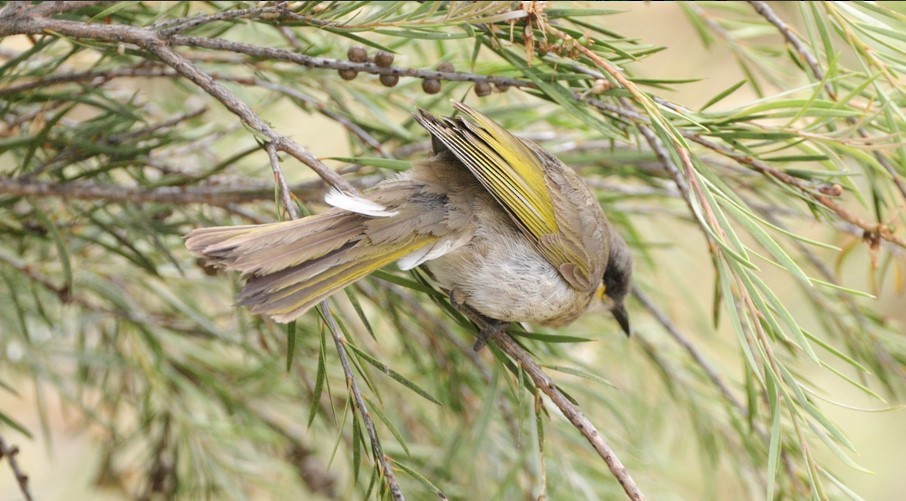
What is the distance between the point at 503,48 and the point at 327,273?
455 millimetres

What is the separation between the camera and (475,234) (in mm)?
1920

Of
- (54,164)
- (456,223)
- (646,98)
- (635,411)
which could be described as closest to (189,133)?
(54,164)

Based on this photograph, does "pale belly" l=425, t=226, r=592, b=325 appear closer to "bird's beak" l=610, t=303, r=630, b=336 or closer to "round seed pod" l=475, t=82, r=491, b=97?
"bird's beak" l=610, t=303, r=630, b=336

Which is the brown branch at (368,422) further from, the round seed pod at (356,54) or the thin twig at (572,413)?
the round seed pod at (356,54)

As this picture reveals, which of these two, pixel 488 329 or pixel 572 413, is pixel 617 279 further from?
pixel 572 413

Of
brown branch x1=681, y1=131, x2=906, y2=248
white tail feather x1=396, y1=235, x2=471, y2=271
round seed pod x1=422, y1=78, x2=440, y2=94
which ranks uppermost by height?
round seed pod x1=422, y1=78, x2=440, y2=94

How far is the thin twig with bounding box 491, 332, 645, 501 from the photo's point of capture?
1.21m

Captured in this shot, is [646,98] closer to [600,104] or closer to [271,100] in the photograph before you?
[600,104]

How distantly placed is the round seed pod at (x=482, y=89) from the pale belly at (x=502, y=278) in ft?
1.64

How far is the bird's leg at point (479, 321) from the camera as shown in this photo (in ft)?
5.34

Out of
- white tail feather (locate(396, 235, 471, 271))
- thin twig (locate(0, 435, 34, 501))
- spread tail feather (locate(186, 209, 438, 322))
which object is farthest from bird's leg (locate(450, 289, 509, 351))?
thin twig (locate(0, 435, 34, 501))

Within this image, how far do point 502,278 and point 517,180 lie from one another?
21 centimetres

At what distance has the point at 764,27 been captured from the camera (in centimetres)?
212

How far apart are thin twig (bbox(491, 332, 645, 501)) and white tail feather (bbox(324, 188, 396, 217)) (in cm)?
30
